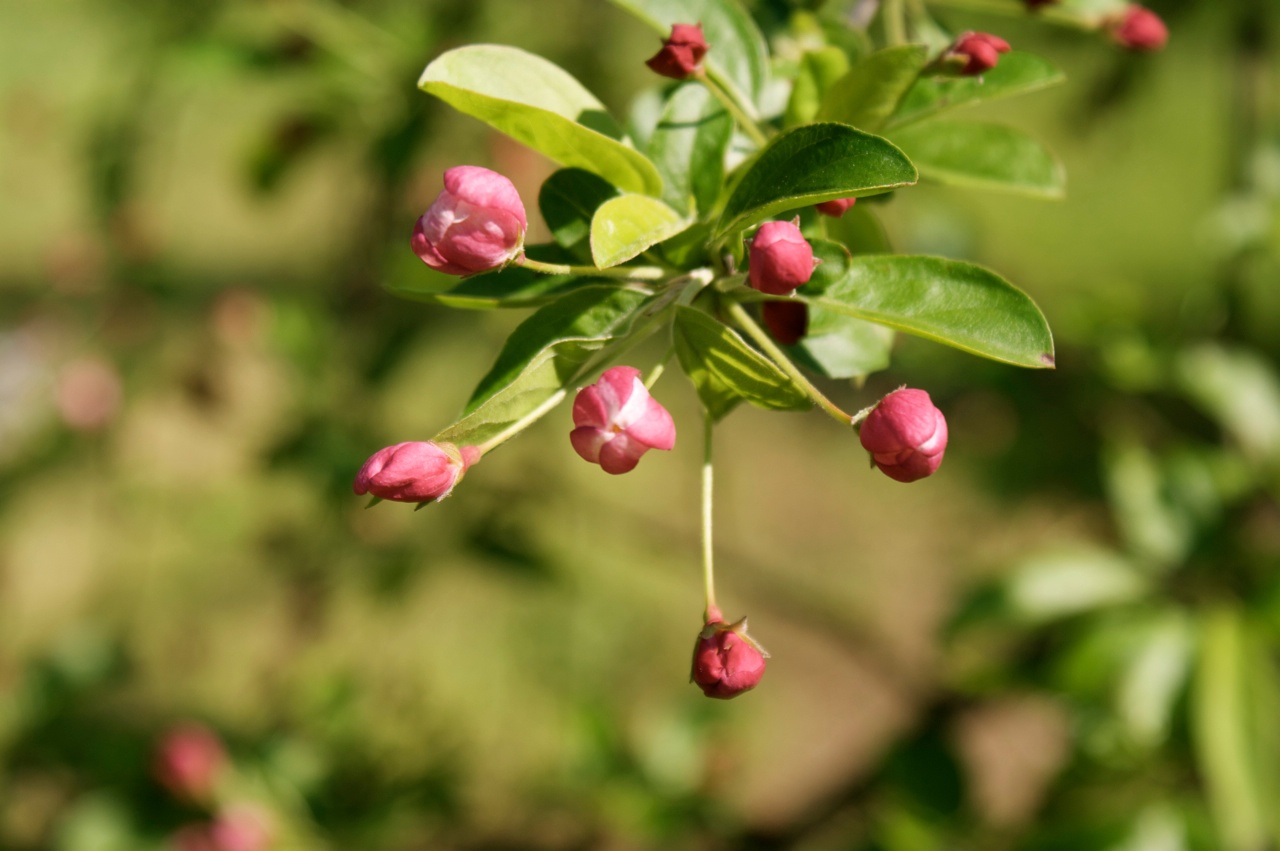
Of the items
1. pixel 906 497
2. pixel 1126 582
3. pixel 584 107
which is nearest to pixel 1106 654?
pixel 1126 582

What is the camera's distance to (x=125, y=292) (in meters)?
2.13

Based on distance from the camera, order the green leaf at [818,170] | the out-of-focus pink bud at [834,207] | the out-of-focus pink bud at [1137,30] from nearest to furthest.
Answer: the green leaf at [818,170] → the out-of-focus pink bud at [834,207] → the out-of-focus pink bud at [1137,30]

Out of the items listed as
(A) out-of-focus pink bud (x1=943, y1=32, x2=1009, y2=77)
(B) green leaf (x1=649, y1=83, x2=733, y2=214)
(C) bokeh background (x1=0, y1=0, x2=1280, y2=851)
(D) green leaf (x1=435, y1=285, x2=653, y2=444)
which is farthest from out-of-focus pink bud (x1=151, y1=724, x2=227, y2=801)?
(A) out-of-focus pink bud (x1=943, y1=32, x2=1009, y2=77)

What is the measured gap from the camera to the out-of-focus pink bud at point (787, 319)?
0.65 metres

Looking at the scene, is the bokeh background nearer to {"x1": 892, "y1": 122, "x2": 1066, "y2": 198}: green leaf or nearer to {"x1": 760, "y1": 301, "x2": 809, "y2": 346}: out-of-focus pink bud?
A: {"x1": 892, "y1": 122, "x2": 1066, "y2": 198}: green leaf

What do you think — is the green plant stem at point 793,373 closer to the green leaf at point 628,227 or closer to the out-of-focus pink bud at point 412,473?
the green leaf at point 628,227

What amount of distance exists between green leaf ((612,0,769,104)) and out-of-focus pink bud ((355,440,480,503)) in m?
0.34

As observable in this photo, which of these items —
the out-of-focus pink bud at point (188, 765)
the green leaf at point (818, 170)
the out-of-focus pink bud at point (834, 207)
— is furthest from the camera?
the out-of-focus pink bud at point (188, 765)

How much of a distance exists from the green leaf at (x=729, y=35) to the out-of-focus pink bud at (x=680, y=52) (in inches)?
3.2

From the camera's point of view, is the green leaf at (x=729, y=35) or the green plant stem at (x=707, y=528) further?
the green leaf at (x=729, y=35)

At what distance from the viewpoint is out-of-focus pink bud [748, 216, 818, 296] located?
21.8 inches

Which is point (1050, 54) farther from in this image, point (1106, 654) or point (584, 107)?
point (584, 107)

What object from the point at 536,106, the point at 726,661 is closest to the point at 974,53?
the point at 536,106

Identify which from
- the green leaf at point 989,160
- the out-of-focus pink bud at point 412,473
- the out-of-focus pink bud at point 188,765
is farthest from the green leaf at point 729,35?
the out-of-focus pink bud at point 188,765
